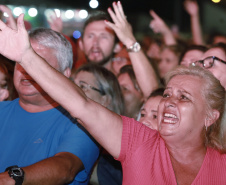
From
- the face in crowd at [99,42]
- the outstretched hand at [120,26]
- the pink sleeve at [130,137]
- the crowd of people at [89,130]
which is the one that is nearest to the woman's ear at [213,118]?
the crowd of people at [89,130]

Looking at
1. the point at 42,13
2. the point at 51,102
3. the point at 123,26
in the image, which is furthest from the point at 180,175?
the point at 42,13

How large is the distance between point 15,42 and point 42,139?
26.4 inches

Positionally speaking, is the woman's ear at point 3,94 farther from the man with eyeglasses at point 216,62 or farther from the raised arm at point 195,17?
the raised arm at point 195,17

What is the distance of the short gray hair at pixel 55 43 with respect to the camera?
247 cm

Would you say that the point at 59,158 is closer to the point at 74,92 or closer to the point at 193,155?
the point at 74,92

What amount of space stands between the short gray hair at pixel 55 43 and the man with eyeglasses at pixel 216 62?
1196 mm

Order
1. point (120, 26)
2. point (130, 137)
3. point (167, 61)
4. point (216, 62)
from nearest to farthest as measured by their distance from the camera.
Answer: point (130, 137) < point (216, 62) < point (120, 26) < point (167, 61)

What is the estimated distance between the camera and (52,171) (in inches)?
82.1

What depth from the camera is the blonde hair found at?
2393mm

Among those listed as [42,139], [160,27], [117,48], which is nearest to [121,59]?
[117,48]

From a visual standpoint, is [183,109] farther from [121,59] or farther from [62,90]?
[121,59]

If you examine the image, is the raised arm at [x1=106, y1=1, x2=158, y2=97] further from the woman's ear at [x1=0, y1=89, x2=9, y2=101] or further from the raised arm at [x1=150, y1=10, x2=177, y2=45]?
the raised arm at [x1=150, y1=10, x2=177, y2=45]

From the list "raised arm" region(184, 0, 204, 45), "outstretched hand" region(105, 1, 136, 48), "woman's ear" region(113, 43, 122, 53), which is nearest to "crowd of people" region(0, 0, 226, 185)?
"outstretched hand" region(105, 1, 136, 48)

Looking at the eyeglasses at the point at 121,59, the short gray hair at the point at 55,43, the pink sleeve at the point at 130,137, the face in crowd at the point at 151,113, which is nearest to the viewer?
the pink sleeve at the point at 130,137
